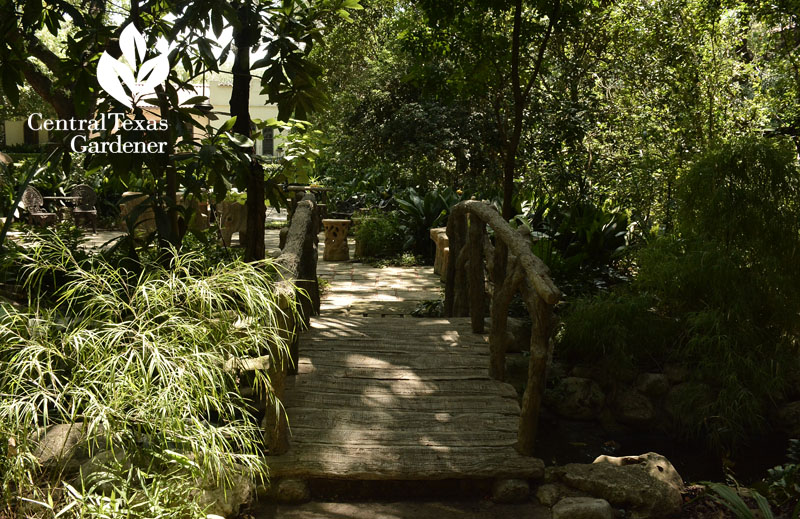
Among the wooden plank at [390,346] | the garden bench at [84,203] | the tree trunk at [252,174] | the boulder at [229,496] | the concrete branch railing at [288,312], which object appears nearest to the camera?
the boulder at [229,496]

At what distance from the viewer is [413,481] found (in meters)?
3.77

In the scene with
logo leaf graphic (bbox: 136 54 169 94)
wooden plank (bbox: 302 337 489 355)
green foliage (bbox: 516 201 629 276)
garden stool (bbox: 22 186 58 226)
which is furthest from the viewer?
garden stool (bbox: 22 186 58 226)

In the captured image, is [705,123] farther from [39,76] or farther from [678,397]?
[39,76]

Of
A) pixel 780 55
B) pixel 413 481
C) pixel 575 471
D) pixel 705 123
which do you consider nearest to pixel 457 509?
pixel 413 481

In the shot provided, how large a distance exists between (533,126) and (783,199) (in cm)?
414

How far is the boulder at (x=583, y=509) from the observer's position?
3385 mm

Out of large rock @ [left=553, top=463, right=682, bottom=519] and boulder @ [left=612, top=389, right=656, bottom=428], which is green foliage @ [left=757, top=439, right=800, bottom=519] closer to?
large rock @ [left=553, top=463, right=682, bottom=519]

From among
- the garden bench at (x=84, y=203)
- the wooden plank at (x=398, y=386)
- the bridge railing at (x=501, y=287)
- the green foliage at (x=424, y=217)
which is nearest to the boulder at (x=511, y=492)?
the bridge railing at (x=501, y=287)

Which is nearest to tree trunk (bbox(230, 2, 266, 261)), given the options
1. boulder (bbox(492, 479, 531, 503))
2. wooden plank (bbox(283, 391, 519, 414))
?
wooden plank (bbox(283, 391, 519, 414))

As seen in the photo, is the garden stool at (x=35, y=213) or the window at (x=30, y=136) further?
the window at (x=30, y=136)

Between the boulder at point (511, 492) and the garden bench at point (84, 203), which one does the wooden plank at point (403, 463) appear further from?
the garden bench at point (84, 203)

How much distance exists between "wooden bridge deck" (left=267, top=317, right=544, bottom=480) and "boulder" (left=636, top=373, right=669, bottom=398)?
1.22 m

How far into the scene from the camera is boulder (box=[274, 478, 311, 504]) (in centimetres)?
362

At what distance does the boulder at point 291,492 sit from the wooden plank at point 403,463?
0.04 m
